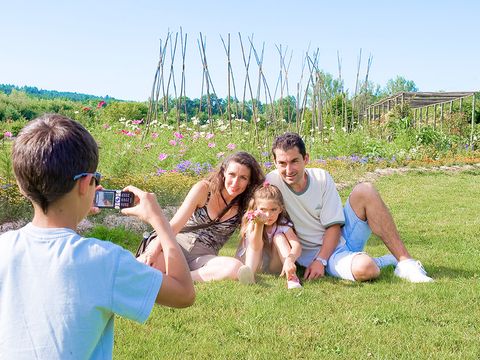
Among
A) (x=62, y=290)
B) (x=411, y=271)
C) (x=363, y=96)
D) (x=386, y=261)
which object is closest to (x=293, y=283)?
(x=411, y=271)

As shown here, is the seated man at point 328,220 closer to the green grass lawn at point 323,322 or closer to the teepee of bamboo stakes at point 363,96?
the green grass lawn at point 323,322

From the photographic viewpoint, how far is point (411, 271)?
12.5 feet

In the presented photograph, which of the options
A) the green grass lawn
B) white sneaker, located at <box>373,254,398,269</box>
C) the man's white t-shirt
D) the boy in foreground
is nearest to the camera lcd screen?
the boy in foreground

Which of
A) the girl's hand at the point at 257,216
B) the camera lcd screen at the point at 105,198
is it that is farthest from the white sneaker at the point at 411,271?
the camera lcd screen at the point at 105,198

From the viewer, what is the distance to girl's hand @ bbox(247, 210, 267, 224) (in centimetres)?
371

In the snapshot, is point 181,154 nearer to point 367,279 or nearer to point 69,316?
point 367,279

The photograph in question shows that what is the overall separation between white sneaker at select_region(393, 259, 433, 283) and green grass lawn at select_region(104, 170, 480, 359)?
0.06m

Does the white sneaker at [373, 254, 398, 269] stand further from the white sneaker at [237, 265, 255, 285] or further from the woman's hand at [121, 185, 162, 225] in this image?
the woman's hand at [121, 185, 162, 225]

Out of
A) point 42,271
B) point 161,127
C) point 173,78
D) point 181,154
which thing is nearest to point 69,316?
point 42,271

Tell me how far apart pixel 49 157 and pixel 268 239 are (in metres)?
2.83

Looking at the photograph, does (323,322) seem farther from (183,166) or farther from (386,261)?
(183,166)

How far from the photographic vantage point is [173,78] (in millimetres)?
10500

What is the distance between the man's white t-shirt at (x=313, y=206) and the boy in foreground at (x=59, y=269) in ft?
8.91

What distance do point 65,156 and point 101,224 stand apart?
426 cm
